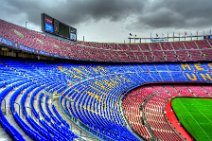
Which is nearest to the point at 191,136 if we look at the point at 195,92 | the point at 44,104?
the point at 44,104

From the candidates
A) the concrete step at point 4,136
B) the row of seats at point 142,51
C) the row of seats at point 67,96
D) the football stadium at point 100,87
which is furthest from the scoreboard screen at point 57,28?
the concrete step at point 4,136

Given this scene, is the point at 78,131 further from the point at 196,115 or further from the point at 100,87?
the point at 196,115

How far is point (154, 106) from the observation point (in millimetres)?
36844

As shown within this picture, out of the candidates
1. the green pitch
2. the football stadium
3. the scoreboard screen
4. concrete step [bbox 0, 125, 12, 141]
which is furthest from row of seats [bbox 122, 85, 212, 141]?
the scoreboard screen

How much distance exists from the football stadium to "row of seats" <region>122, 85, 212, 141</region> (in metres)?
0.14

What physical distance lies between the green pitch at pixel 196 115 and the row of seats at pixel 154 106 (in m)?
2.28

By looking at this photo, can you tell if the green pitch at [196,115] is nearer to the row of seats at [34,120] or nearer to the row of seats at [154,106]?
the row of seats at [154,106]

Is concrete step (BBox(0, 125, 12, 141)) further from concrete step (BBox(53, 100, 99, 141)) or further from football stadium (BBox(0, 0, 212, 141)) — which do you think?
concrete step (BBox(53, 100, 99, 141))

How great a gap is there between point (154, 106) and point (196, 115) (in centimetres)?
674

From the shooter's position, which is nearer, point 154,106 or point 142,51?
point 154,106

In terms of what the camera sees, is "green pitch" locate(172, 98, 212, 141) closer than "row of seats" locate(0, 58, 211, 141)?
No

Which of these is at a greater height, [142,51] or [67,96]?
[142,51]

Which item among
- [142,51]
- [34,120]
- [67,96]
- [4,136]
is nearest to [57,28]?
[142,51]

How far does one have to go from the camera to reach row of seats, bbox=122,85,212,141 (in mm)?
24625
